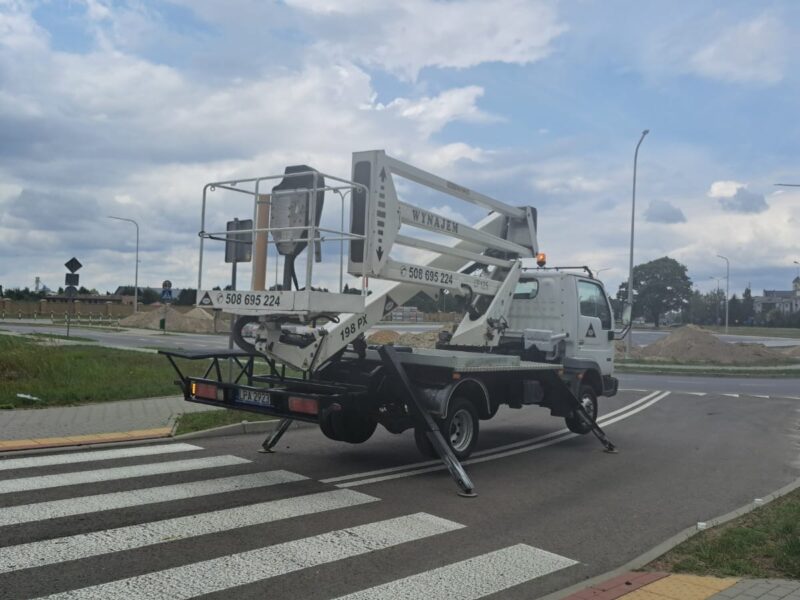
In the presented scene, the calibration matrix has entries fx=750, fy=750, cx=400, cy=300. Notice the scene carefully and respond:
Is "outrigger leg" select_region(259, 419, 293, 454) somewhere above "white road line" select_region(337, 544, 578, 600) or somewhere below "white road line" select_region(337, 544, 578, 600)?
above

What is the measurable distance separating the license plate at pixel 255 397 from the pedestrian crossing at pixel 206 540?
80 centimetres

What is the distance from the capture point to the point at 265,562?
208 inches

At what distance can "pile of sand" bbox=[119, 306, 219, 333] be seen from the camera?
2190 inches

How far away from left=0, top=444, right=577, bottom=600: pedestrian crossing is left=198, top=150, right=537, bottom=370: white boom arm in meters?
1.56

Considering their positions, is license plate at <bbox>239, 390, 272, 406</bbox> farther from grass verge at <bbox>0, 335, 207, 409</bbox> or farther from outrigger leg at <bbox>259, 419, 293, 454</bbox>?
grass verge at <bbox>0, 335, 207, 409</bbox>

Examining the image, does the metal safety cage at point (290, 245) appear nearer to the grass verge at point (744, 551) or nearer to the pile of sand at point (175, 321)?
the grass verge at point (744, 551)

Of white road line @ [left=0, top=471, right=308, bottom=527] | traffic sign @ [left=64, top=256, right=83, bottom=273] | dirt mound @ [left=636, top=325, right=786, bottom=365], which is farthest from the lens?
dirt mound @ [left=636, top=325, right=786, bottom=365]

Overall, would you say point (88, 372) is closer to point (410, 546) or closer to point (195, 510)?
point (195, 510)

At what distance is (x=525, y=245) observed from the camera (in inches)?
453

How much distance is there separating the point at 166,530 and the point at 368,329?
11.4 feet

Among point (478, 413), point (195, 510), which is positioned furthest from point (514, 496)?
point (195, 510)

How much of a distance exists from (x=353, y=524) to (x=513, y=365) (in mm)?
3744

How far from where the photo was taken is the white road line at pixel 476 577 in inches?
190

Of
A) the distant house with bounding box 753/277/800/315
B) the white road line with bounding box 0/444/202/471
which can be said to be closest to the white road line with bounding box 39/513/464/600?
the white road line with bounding box 0/444/202/471
